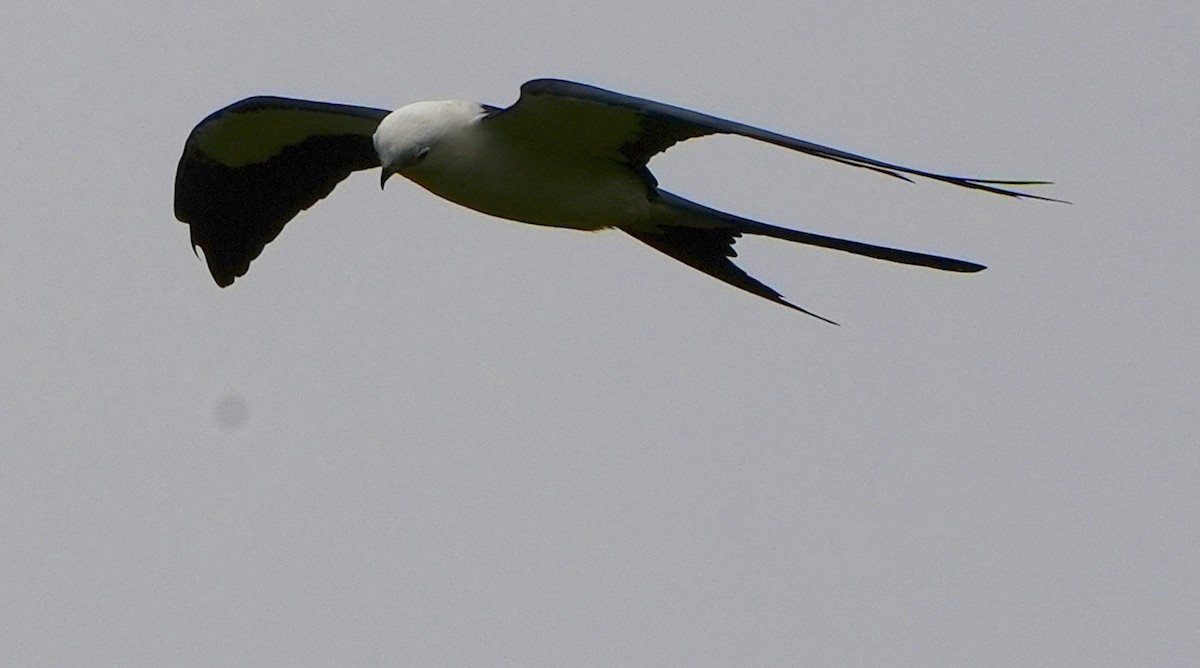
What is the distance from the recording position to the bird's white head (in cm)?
643

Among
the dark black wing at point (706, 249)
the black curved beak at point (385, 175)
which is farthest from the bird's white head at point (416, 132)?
the dark black wing at point (706, 249)

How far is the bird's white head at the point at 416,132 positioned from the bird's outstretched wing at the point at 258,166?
83 cm

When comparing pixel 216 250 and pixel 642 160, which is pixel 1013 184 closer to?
pixel 642 160

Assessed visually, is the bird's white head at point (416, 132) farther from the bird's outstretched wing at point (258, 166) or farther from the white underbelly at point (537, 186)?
the bird's outstretched wing at point (258, 166)

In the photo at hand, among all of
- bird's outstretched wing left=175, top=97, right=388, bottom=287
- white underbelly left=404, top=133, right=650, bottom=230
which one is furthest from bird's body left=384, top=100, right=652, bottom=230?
bird's outstretched wing left=175, top=97, right=388, bottom=287

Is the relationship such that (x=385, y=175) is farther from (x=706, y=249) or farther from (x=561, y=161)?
(x=706, y=249)

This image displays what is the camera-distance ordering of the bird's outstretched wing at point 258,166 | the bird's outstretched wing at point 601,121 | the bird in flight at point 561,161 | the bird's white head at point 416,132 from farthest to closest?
the bird's outstretched wing at point 258,166 < the bird's white head at point 416,132 < the bird in flight at point 561,161 < the bird's outstretched wing at point 601,121

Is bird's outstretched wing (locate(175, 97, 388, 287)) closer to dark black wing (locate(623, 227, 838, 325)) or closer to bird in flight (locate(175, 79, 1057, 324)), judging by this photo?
bird in flight (locate(175, 79, 1057, 324))

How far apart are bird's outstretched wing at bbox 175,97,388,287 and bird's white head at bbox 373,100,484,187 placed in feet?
2.72

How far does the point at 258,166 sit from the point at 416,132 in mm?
1560

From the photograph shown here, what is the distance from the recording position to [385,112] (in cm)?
732

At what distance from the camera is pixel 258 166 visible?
7.82m

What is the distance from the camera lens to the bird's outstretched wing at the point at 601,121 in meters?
5.54

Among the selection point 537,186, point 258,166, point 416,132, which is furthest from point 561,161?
point 258,166
